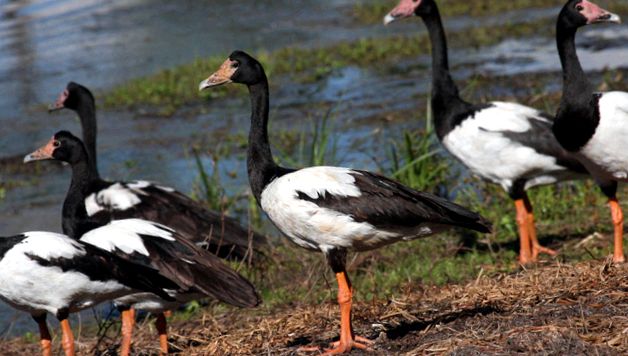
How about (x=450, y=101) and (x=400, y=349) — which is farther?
(x=450, y=101)

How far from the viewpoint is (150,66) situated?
17.0 meters

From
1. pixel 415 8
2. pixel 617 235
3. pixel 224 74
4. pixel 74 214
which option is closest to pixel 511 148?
pixel 617 235

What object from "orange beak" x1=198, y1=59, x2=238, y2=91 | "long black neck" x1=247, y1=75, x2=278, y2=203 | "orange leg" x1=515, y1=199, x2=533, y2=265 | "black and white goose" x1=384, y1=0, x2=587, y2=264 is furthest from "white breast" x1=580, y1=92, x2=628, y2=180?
"orange beak" x1=198, y1=59, x2=238, y2=91

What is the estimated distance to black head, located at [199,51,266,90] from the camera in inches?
263

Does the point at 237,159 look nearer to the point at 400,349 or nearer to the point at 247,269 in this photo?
the point at 247,269

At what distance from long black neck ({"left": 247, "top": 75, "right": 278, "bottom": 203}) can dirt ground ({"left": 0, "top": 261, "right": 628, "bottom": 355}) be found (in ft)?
2.73

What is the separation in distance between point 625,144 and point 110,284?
3390 mm

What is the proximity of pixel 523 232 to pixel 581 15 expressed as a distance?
1.77 m

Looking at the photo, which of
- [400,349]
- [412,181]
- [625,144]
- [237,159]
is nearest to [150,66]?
[237,159]

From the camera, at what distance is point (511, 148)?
8539 mm

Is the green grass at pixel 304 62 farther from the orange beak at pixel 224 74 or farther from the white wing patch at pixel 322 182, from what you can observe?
the white wing patch at pixel 322 182

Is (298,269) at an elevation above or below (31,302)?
below

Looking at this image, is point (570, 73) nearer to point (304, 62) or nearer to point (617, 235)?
point (617, 235)

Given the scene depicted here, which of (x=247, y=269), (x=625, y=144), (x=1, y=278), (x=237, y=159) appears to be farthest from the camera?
(x=237, y=159)
